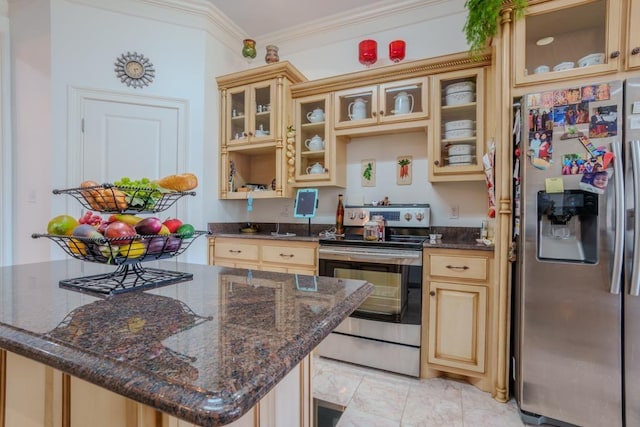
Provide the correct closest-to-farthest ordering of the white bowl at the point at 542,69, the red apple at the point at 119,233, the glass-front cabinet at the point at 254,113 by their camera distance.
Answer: the red apple at the point at 119,233, the white bowl at the point at 542,69, the glass-front cabinet at the point at 254,113

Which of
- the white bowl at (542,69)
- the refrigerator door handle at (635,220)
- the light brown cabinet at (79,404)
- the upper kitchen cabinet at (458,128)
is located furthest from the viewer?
the upper kitchen cabinet at (458,128)

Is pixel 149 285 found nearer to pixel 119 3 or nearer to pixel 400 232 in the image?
pixel 400 232

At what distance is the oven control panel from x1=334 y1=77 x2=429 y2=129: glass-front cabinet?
69cm

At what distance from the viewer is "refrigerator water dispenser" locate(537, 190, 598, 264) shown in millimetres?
1463

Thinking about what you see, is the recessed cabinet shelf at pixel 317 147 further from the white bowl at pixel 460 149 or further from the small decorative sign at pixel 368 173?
the white bowl at pixel 460 149

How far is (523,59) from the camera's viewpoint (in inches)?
67.4

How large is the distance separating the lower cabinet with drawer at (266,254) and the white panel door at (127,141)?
842mm

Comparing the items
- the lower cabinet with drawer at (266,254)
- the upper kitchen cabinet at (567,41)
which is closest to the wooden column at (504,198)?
the upper kitchen cabinet at (567,41)

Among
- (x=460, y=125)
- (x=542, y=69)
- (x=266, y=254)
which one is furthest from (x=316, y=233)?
(x=542, y=69)

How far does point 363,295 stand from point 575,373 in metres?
1.41

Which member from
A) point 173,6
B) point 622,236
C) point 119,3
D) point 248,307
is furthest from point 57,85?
point 622,236

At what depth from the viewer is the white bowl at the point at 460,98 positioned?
223 centimetres

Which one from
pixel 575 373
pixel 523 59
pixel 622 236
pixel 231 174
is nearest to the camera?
pixel 622 236

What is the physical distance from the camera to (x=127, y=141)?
2.59 m
